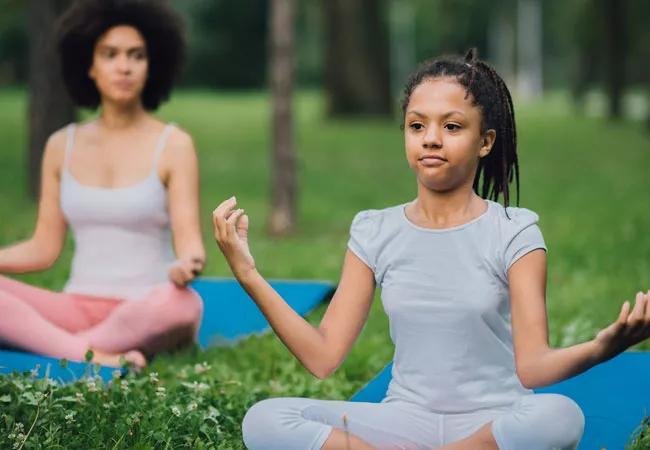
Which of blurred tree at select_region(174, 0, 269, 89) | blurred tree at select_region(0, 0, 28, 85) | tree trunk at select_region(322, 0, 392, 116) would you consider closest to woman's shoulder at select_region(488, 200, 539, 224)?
tree trunk at select_region(322, 0, 392, 116)

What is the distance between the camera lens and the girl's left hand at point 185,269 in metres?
4.84

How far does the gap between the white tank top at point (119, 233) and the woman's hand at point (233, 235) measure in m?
1.99

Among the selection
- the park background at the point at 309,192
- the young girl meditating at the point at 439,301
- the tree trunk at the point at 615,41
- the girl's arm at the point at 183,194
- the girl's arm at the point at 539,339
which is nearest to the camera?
the girl's arm at the point at 539,339

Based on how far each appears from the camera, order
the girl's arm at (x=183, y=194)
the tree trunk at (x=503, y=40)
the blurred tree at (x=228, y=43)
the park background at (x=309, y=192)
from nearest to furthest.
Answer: the park background at (x=309, y=192) → the girl's arm at (x=183, y=194) → the blurred tree at (x=228, y=43) → the tree trunk at (x=503, y=40)

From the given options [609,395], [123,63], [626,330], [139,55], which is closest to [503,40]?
[139,55]

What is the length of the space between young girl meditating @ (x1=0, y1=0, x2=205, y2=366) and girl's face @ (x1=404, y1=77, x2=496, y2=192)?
1.86m

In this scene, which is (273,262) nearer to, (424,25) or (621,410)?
(621,410)

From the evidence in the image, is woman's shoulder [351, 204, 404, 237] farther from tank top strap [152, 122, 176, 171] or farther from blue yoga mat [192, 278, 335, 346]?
blue yoga mat [192, 278, 335, 346]

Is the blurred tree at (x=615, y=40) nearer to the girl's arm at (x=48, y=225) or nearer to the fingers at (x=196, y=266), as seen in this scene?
the girl's arm at (x=48, y=225)

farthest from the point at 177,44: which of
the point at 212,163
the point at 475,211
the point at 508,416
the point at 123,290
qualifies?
the point at 212,163

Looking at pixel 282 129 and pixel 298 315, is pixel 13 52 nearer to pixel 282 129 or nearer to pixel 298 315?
pixel 282 129

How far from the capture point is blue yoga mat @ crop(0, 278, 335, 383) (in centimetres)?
487

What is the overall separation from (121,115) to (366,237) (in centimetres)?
220

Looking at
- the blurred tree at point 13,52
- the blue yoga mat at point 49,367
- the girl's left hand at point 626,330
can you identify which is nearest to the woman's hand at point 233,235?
the girl's left hand at point 626,330
